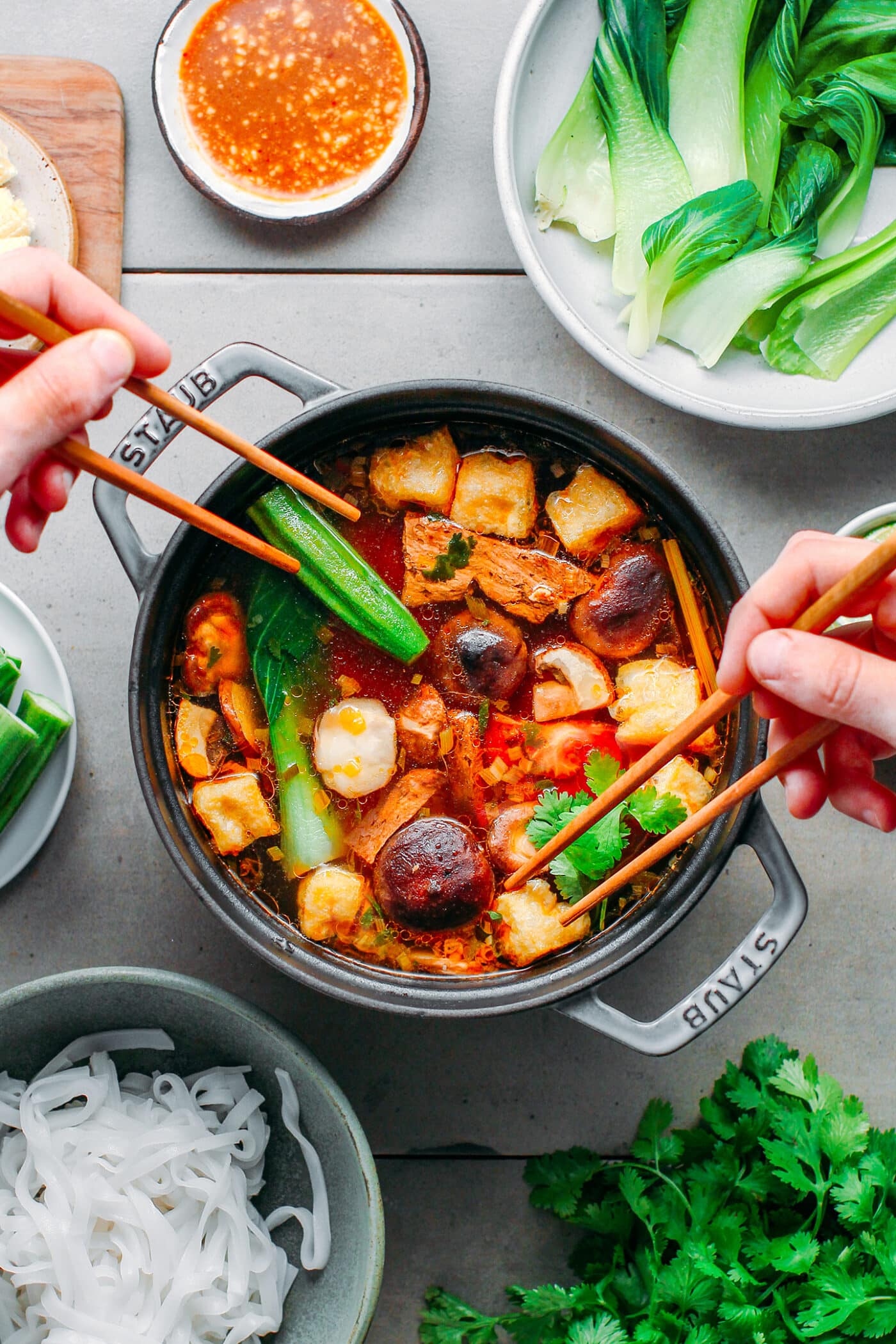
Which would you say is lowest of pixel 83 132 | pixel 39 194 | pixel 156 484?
pixel 156 484

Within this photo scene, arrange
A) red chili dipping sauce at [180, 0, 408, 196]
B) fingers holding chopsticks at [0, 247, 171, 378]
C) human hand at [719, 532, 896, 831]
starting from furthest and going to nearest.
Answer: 1. red chili dipping sauce at [180, 0, 408, 196]
2. fingers holding chopsticks at [0, 247, 171, 378]
3. human hand at [719, 532, 896, 831]

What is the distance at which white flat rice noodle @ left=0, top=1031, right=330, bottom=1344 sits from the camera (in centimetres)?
192

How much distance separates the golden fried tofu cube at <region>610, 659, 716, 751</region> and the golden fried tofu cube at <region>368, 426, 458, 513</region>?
1.58 ft

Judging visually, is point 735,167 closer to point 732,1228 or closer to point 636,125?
point 636,125

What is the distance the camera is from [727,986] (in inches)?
68.2

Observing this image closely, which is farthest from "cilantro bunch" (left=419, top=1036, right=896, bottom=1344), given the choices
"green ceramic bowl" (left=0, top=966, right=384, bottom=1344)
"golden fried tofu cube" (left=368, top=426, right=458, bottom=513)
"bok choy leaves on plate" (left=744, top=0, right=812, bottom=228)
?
"bok choy leaves on plate" (left=744, top=0, right=812, bottom=228)

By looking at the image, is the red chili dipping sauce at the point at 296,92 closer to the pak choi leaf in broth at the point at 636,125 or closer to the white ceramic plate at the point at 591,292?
the white ceramic plate at the point at 591,292

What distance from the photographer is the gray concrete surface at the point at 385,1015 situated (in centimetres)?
221

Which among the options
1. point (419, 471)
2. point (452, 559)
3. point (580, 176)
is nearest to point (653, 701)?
point (452, 559)

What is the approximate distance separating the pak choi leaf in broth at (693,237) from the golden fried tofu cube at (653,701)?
26.9 inches

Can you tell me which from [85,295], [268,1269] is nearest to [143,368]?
[85,295]

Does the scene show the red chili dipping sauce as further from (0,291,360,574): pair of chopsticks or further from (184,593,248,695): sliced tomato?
(184,593,248,695): sliced tomato

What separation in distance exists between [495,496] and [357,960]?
0.91 m

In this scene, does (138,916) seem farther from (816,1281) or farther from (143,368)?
(816,1281)
